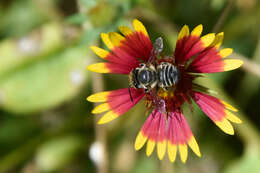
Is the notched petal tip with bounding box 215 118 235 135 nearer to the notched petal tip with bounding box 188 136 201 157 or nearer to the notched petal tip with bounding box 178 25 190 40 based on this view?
the notched petal tip with bounding box 188 136 201 157

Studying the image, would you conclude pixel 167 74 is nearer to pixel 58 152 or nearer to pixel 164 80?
pixel 164 80

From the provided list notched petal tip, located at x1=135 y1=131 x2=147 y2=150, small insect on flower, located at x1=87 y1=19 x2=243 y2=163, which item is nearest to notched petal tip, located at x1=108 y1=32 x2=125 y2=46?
small insect on flower, located at x1=87 y1=19 x2=243 y2=163

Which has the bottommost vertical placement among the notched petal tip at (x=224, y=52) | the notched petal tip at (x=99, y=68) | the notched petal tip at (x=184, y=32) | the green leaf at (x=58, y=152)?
the green leaf at (x=58, y=152)

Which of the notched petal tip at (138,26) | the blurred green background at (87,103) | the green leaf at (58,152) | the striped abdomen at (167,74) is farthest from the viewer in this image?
the green leaf at (58,152)

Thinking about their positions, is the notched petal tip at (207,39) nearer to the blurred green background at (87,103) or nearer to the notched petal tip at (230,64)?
the notched petal tip at (230,64)

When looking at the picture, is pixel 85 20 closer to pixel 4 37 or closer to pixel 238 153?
pixel 4 37

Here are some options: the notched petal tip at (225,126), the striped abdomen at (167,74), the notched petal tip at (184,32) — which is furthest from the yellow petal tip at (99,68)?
the notched petal tip at (225,126)

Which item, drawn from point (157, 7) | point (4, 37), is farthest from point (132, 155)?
point (4, 37)

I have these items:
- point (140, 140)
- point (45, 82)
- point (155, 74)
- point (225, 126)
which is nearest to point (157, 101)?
point (155, 74)
